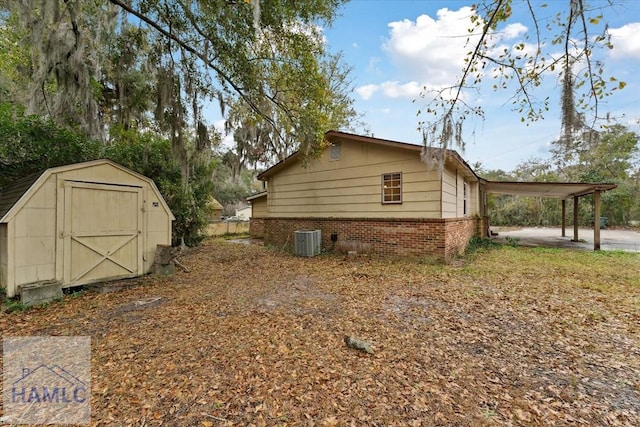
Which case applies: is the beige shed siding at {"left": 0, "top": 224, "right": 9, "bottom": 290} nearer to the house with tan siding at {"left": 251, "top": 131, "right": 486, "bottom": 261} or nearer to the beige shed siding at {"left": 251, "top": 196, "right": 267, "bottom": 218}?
the house with tan siding at {"left": 251, "top": 131, "right": 486, "bottom": 261}

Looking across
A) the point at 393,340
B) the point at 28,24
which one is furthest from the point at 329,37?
the point at 393,340

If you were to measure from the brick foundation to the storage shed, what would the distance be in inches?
198

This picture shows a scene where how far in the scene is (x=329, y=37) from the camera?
7.53 m

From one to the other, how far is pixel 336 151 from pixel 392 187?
2.33m

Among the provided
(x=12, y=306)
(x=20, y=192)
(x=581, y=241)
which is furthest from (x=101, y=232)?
(x=581, y=241)

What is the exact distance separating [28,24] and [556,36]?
841 cm

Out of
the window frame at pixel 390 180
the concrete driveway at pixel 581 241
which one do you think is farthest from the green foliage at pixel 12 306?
the concrete driveway at pixel 581 241

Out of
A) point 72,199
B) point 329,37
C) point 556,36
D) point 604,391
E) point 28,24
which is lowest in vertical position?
point 604,391

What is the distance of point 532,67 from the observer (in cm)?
356

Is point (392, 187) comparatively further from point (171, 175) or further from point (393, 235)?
point (171, 175)

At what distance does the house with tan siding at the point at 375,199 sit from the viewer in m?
7.47

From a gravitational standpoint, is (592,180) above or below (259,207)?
above

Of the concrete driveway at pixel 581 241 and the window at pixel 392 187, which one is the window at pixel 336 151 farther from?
the concrete driveway at pixel 581 241

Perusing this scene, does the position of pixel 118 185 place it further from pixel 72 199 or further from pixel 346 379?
pixel 346 379
